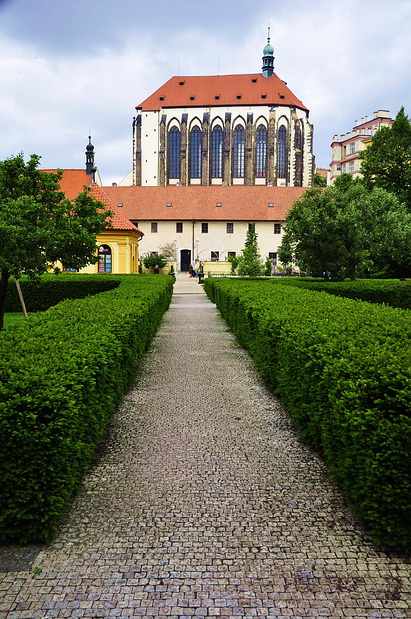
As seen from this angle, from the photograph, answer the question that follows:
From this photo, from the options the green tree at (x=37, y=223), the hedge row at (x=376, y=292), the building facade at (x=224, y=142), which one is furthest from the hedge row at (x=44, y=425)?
the building facade at (x=224, y=142)

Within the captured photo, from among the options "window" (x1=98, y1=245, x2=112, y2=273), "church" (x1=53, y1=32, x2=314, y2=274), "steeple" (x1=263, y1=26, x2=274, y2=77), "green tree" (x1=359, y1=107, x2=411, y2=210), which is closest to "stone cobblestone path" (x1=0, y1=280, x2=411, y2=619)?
"window" (x1=98, y1=245, x2=112, y2=273)

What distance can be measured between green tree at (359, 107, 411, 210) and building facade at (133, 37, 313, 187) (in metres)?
A: 32.7

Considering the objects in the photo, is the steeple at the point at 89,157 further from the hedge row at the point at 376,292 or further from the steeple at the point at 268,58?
the steeple at the point at 268,58

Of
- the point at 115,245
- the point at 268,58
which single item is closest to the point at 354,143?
the point at 268,58

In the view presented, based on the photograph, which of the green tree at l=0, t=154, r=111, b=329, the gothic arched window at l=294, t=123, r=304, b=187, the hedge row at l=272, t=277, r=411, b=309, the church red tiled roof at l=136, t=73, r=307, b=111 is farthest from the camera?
the church red tiled roof at l=136, t=73, r=307, b=111

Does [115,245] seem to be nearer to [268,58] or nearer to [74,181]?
[74,181]

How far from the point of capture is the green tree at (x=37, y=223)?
12430 mm

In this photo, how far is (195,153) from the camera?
75812mm

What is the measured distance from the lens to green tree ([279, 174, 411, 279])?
25359 mm

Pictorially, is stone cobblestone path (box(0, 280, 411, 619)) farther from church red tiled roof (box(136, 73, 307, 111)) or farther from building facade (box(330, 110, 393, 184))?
building facade (box(330, 110, 393, 184))

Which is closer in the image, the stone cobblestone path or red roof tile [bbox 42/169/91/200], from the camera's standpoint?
the stone cobblestone path

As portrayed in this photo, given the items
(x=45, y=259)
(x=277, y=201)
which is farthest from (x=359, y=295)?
(x=277, y=201)

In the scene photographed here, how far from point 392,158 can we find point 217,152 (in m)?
39.4

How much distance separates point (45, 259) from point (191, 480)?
33.7 feet
